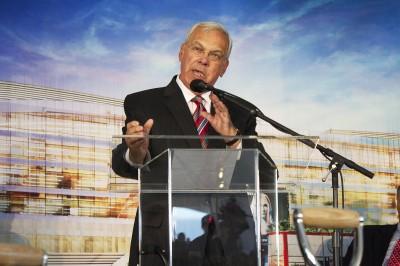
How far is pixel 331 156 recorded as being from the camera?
11.4ft

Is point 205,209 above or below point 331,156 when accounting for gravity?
below

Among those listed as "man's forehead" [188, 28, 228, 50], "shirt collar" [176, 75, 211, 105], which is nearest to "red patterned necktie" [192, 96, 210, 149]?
"shirt collar" [176, 75, 211, 105]

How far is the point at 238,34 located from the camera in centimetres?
510

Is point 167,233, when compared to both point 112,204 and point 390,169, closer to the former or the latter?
point 112,204

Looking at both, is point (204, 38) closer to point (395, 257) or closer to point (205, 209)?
point (205, 209)

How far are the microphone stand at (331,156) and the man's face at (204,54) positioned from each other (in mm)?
466

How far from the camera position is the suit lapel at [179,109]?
10.4 feet

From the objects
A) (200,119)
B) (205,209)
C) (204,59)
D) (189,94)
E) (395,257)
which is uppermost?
(204,59)

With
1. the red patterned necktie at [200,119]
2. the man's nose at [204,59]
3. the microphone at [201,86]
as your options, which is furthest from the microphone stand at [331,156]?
the man's nose at [204,59]

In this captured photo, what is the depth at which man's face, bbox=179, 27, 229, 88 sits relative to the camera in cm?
355

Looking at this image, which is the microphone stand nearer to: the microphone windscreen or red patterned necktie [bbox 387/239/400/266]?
the microphone windscreen

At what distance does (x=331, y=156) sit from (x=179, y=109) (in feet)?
2.28

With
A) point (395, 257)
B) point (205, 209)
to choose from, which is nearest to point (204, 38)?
point (205, 209)

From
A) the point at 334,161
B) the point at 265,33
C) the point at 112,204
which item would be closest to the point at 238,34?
the point at 265,33
